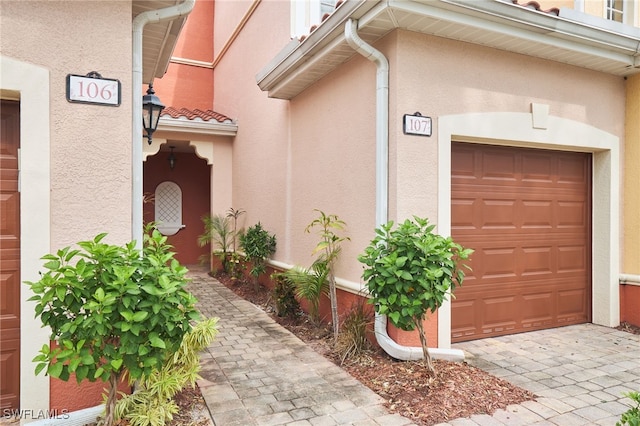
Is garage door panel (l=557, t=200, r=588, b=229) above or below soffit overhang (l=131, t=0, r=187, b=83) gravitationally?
below

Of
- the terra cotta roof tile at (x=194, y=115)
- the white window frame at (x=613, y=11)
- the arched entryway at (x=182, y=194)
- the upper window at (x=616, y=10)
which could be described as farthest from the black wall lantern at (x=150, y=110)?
the upper window at (x=616, y=10)

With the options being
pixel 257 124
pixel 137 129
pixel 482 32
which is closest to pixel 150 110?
pixel 137 129

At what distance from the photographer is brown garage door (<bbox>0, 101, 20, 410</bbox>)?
320cm

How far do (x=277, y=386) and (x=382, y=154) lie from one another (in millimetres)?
2586

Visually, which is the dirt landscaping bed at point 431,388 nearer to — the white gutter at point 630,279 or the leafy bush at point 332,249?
the leafy bush at point 332,249

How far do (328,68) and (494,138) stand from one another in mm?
2347

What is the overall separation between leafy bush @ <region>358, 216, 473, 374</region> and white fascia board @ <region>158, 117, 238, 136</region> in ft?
21.8

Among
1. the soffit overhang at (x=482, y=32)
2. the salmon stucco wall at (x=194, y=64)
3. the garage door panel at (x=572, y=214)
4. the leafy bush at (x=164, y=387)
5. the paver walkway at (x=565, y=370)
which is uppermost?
the salmon stucco wall at (x=194, y=64)

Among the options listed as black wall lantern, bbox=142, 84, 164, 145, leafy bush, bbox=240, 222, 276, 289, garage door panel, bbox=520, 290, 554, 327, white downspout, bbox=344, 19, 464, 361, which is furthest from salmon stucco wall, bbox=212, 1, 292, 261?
garage door panel, bbox=520, 290, 554, 327

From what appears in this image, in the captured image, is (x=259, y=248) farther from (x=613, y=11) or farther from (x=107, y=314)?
(x=613, y=11)

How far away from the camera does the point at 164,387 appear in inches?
128

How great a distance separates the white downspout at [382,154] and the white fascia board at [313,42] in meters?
0.16

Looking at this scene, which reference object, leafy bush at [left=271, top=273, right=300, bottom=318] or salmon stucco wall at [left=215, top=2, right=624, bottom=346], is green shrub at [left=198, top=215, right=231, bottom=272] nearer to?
salmon stucco wall at [left=215, top=2, right=624, bottom=346]

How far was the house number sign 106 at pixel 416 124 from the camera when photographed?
14.3ft
